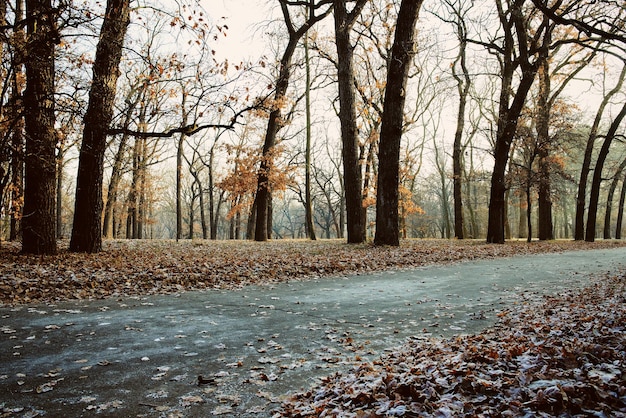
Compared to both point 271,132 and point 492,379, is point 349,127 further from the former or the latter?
point 492,379

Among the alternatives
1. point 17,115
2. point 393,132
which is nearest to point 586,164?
point 393,132

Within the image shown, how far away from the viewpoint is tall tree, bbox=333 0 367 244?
51.6 feet

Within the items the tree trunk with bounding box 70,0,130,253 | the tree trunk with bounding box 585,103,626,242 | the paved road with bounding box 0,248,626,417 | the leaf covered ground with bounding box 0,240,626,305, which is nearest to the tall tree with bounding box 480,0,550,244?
the tree trunk with bounding box 585,103,626,242

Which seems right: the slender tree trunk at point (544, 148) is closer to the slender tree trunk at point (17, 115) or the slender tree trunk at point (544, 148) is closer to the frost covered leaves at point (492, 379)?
the frost covered leaves at point (492, 379)

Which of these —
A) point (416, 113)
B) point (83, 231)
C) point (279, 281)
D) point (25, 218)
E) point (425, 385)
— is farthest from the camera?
point (416, 113)

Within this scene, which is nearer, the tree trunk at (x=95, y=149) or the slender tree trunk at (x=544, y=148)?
the tree trunk at (x=95, y=149)

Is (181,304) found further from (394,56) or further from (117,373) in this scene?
(394,56)

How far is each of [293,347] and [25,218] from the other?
339 inches

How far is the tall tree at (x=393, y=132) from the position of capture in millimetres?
14031

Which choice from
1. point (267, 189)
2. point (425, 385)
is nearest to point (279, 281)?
point (425, 385)

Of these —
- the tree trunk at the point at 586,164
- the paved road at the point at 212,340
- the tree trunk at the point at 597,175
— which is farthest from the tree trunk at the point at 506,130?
the paved road at the point at 212,340

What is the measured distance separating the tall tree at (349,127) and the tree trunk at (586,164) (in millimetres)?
16267

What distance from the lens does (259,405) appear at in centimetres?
291

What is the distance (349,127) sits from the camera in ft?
51.9
